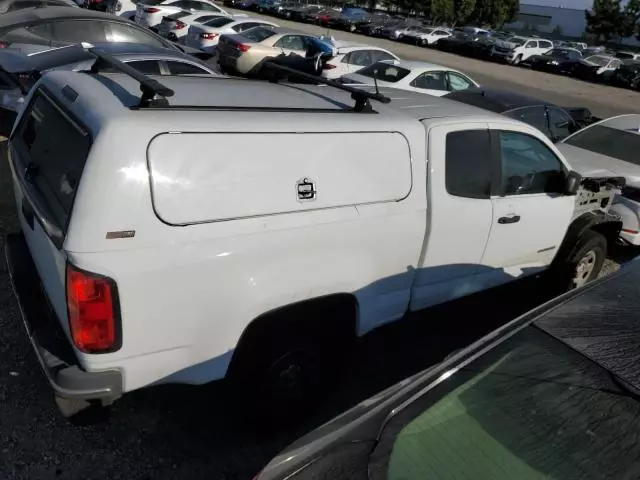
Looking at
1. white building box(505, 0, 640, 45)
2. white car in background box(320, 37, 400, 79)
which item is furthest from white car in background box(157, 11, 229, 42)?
white building box(505, 0, 640, 45)

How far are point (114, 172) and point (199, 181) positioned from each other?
0.37 m

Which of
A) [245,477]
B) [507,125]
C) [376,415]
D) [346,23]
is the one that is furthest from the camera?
[346,23]

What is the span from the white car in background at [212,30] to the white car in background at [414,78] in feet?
22.0

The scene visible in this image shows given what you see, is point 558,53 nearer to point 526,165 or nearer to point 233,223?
point 526,165

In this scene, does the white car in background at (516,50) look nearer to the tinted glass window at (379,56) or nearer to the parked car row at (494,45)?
the parked car row at (494,45)

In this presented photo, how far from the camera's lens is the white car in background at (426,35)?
36062mm

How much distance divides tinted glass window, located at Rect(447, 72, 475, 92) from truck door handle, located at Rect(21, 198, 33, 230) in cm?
1037

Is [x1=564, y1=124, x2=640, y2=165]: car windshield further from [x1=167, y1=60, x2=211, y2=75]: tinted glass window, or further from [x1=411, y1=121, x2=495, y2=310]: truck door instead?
[x1=167, y1=60, x2=211, y2=75]: tinted glass window

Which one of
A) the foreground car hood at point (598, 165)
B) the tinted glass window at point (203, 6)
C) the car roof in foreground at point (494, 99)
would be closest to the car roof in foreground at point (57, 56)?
the car roof in foreground at point (494, 99)

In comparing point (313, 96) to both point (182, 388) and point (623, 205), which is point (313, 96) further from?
point (623, 205)

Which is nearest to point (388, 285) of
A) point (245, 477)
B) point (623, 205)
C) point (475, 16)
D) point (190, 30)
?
point (245, 477)

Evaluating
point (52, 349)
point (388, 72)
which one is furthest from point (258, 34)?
point (52, 349)

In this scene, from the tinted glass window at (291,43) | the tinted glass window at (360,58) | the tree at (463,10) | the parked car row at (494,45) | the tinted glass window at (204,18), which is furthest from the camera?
the tree at (463,10)

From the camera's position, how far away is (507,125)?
3.95 meters
